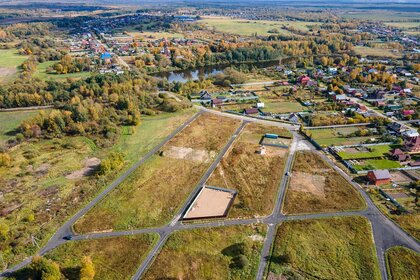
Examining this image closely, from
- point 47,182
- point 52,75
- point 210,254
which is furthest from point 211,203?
point 52,75

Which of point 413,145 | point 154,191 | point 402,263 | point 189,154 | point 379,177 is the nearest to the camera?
point 402,263

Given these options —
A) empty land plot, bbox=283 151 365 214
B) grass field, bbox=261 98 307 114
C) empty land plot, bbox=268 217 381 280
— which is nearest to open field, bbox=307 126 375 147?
empty land plot, bbox=283 151 365 214

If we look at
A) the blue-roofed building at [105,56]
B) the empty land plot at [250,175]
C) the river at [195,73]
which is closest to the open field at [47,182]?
the empty land plot at [250,175]

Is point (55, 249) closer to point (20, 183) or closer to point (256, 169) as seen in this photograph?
point (20, 183)

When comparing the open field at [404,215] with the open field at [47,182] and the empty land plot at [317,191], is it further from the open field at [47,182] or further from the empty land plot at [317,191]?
the open field at [47,182]

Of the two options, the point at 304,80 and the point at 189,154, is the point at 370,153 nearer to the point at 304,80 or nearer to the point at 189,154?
the point at 189,154
